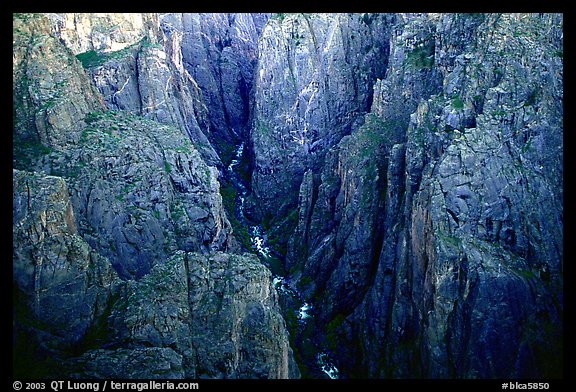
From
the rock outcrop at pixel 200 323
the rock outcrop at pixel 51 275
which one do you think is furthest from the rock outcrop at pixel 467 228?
the rock outcrop at pixel 51 275

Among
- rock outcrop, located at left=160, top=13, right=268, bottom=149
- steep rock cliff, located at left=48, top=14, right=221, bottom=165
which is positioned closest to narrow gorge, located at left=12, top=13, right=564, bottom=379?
steep rock cliff, located at left=48, top=14, right=221, bottom=165

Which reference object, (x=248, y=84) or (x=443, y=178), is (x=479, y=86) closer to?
(x=443, y=178)

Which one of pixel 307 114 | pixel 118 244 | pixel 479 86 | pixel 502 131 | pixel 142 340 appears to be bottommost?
pixel 142 340

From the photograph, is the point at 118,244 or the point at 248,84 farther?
the point at 248,84

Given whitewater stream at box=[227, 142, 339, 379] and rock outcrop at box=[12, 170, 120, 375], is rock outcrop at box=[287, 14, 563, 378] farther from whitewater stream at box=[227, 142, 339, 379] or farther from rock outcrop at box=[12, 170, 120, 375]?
rock outcrop at box=[12, 170, 120, 375]

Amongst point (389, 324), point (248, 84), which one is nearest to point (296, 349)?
point (389, 324)

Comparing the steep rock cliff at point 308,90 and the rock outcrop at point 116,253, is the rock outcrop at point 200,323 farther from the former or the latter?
the steep rock cliff at point 308,90
